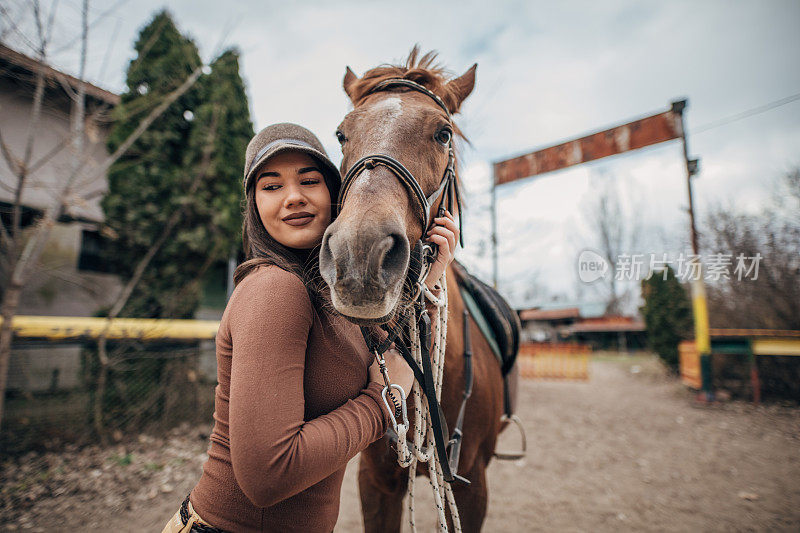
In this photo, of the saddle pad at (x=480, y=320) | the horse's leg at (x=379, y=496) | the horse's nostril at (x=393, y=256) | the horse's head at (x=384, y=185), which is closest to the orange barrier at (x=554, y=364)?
the saddle pad at (x=480, y=320)

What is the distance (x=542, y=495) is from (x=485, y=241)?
20.1 feet

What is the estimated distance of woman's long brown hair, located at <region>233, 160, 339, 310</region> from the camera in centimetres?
109

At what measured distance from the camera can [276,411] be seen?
83 centimetres

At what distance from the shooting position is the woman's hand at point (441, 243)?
1.29 meters

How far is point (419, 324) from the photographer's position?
53.8 inches

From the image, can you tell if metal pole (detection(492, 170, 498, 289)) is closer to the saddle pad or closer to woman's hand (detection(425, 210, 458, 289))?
the saddle pad

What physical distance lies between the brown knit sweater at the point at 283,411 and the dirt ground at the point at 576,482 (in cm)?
317

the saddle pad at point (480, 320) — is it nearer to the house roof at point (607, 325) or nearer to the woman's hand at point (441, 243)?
the woman's hand at point (441, 243)

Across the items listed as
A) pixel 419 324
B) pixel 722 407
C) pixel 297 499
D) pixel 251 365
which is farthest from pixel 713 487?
pixel 251 365

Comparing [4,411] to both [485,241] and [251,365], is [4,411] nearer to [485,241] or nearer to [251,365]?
[251,365]

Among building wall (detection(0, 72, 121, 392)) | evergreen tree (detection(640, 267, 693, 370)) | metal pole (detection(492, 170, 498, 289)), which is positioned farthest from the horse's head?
evergreen tree (detection(640, 267, 693, 370))

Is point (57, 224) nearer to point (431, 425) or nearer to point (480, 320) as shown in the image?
point (480, 320)

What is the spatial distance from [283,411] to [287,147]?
2.38ft

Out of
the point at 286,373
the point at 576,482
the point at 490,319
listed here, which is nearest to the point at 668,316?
the point at 576,482
